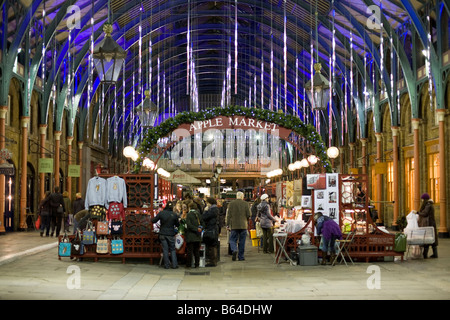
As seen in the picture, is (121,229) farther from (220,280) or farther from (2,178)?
(2,178)

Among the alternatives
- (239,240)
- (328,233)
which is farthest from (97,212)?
(328,233)

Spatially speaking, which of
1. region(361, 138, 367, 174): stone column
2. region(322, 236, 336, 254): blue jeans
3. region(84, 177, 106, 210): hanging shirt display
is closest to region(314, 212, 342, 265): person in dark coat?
region(322, 236, 336, 254): blue jeans

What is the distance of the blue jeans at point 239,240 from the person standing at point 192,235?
1838 millimetres

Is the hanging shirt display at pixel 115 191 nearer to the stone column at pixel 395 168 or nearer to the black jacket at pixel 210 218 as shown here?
the black jacket at pixel 210 218

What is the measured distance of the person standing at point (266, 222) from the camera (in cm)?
1609

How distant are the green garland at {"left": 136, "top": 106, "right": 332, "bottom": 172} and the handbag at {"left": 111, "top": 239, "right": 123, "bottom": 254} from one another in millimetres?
2311

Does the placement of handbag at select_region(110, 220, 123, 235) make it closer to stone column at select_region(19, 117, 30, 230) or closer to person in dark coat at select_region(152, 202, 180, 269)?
person in dark coat at select_region(152, 202, 180, 269)

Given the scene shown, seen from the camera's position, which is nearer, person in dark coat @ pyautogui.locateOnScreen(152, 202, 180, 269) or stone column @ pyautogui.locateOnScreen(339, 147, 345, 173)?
person in dark coat @ pyautogui.locateOnScreen(152, 202, 180, 269)

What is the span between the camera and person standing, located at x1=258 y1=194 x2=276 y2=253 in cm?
1609

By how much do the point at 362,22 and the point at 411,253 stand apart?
15.4 metres

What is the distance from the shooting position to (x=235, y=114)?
16.0 meters

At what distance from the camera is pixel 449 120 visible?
2289cm

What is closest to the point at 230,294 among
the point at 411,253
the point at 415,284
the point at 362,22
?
the point at 415,284
